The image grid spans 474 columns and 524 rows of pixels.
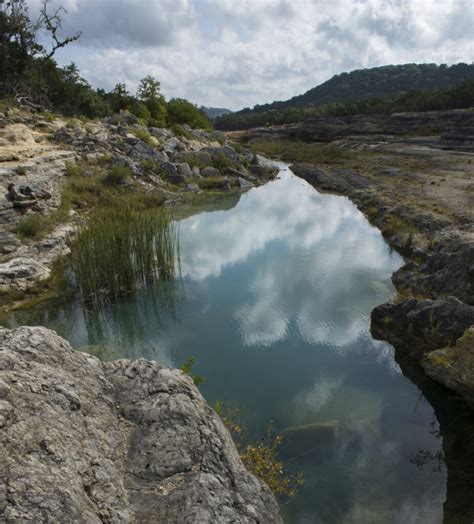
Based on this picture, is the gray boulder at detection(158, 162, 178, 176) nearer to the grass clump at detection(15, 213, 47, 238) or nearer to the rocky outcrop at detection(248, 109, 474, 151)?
the grass clump at detection(15, 213, 47, 238)

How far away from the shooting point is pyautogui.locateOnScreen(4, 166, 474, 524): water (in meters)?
6.84

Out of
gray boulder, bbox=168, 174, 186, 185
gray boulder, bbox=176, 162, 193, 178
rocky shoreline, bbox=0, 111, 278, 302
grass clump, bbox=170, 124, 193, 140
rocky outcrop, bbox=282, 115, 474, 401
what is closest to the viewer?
rocky outcrop, bbox=282, 115, 474, 401

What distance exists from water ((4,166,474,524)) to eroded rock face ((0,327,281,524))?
2607 mm

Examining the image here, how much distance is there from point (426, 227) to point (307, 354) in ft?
39.9

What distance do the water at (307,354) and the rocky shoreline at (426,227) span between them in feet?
2.86

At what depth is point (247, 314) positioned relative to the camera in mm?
A: 12938

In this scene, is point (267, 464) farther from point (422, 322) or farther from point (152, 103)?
point (152, 103)

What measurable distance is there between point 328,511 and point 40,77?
43.7 m

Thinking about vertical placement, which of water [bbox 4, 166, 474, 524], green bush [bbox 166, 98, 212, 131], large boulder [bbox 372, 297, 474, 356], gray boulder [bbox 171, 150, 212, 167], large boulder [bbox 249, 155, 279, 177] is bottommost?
water [bbox 4, 166, 474, 524]

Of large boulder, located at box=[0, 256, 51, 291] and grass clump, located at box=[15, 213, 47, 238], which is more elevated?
grass clump, located at box=[15, 213, 47, 238]

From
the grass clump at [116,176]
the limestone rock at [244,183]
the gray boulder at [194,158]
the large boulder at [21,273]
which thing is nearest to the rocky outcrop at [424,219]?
the limestone rock at [244,183]

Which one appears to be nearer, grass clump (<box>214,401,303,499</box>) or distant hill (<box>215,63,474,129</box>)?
grass clump (<box>214,401,303,499</box>)

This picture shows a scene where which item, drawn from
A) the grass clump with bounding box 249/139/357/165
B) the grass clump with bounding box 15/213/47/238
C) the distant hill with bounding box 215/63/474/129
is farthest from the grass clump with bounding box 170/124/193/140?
the distant hill with bounding box 215/63/474/129

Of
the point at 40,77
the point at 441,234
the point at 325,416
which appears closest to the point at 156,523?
the point at 325,416
